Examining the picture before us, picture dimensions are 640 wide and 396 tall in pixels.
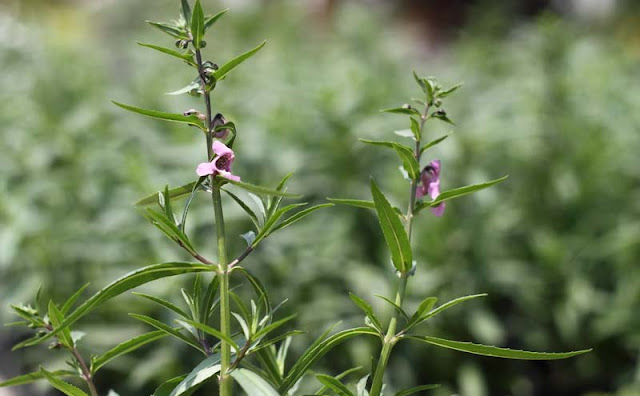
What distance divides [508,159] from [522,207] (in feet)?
0.84

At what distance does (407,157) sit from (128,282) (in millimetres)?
410

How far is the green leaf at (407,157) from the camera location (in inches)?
41.4

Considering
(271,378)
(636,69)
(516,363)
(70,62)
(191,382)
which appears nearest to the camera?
(191,382)

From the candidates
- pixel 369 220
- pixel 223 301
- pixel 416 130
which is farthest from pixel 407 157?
pixel 369 220

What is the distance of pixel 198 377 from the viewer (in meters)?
1.03

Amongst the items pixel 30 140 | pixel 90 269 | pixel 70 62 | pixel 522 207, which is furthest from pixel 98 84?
pixel 522 207

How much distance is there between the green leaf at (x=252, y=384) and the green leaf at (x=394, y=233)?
24 centimetres

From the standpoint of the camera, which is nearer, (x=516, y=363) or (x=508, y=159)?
(x=516, y=363)

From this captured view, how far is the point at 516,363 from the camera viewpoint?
3.53m

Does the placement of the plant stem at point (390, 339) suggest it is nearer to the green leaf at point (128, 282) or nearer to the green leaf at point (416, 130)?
the green leaf at point (416, 130)

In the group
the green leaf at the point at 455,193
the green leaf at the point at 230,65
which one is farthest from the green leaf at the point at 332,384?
the green leaf at the point at 230,65

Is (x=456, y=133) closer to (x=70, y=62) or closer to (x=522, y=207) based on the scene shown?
(x=522, y=207)

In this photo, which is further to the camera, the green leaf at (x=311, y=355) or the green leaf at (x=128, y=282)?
the green leaf at (x=311, y=355)

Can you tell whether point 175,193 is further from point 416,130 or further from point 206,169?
point 416,130
